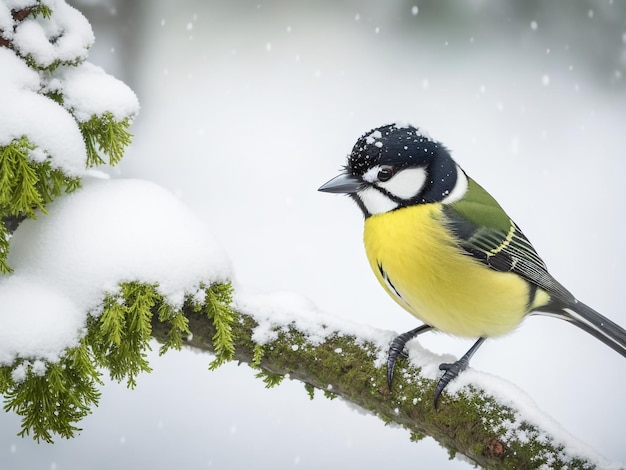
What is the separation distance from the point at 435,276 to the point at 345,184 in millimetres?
258

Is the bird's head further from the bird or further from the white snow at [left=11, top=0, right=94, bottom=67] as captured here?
the white snow at [left=11, top=0, right=94, bottom=67]

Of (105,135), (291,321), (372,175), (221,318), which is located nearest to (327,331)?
(291,321)

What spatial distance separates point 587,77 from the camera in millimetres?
3826

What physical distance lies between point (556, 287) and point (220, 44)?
2835mm

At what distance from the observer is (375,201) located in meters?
1.51

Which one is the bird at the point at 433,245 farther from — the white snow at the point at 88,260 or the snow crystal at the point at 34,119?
the snow crystal at the point at 34,119

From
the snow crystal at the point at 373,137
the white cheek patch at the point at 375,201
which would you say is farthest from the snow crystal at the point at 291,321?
the snow crystal at the point at 373,137

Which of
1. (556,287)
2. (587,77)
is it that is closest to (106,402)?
(556,287)

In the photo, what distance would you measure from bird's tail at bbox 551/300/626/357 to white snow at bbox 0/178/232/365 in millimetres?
778

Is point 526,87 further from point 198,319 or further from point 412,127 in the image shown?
point 198,319

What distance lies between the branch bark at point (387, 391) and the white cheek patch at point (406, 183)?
0.31 meters

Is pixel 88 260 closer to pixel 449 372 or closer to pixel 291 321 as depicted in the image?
pixel 291 321

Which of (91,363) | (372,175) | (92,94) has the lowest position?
(91,363)

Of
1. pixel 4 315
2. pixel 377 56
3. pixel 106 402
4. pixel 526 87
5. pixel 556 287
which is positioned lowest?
pixel 106 402
